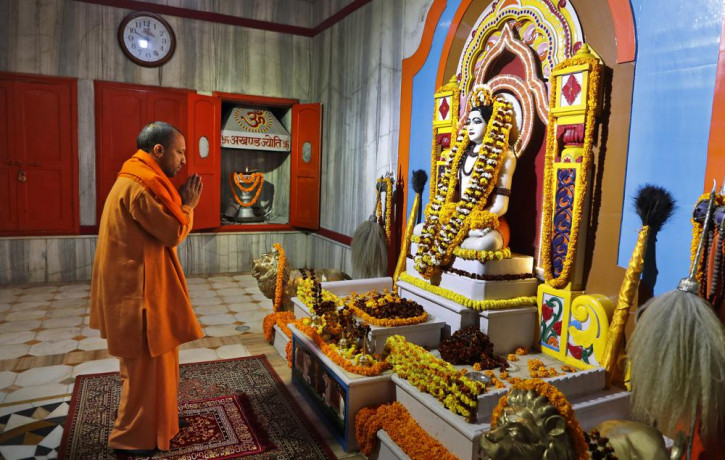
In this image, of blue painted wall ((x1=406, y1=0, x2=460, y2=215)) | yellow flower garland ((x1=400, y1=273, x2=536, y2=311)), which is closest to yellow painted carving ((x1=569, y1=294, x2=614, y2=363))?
yellow flower garland ((x1=400, y1=273, x2=536, y2=311))

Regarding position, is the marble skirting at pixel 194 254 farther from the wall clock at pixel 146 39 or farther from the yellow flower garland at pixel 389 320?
the yellow flower garland at pixel 389 320

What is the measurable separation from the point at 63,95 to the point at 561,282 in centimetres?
712

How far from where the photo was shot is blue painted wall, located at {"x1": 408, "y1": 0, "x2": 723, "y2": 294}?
9.53ft

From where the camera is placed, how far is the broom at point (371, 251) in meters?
5.85

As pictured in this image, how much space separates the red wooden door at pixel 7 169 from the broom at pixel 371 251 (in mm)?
4997

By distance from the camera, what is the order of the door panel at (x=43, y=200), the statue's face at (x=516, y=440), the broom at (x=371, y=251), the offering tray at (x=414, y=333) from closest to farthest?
the statue's face at (x=516, y=440) < the offering tray at (x=414, y=333) < the broom at (x=371, y=251) < the door panel at (x=43, y=200)

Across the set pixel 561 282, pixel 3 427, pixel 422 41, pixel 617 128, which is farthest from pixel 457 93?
pixel 3 427

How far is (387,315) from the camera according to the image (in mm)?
3994

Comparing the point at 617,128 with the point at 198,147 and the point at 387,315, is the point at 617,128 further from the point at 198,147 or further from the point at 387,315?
the point at 198,147

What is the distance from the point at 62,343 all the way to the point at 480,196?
4080 millimetres

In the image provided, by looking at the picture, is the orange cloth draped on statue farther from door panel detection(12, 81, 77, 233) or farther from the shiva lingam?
the shiva lingam

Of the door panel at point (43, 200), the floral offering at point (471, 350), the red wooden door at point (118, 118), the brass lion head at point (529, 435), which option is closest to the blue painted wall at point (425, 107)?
the floral offering at point (471, 350)

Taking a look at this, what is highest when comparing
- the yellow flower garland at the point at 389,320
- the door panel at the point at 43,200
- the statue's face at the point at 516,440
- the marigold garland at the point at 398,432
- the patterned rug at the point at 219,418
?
the door panel at the point at 43,200

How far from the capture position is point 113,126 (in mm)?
7781
